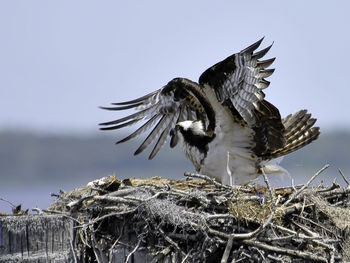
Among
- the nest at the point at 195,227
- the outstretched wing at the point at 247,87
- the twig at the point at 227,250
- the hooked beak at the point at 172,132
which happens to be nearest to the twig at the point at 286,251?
the nest at the point at 195,227

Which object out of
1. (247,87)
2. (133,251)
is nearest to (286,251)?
(133,251)

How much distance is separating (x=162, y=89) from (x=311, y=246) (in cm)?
311

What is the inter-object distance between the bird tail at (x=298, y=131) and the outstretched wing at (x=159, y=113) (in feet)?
3.13

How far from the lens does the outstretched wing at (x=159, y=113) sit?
8586mm

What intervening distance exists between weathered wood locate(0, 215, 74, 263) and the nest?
32 centimetres

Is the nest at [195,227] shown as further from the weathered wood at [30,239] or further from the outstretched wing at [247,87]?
the outstretched wing at [247,87]

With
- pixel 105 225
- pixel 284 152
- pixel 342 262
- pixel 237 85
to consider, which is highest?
pixel 237 85

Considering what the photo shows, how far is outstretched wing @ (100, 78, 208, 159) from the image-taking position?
8586 millimetres

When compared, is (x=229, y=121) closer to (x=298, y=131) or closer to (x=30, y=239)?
(x=298, y=131)

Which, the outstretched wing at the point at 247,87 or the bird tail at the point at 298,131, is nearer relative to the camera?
the outstretched wing at the point at 247,87

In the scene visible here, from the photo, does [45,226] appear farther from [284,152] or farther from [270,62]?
[284,152]

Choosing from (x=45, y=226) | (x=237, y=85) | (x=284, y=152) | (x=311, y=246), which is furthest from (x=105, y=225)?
(x=284, y=152)

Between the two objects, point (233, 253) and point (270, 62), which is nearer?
point (233, 253)

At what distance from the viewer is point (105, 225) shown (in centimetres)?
593
